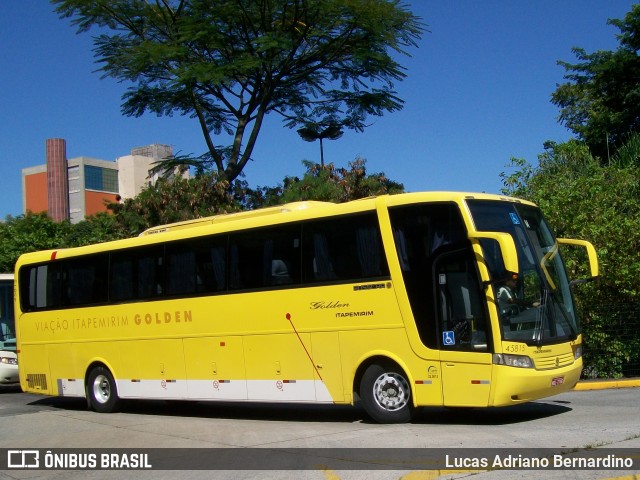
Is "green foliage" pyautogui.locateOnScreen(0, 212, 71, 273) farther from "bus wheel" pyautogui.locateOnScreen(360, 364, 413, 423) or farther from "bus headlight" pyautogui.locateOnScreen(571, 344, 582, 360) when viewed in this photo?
"bus headlight" pyautogui.locateOnScreen(571, 344, 582, 360)

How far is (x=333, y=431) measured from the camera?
1078cm

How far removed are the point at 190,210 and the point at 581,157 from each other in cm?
1219

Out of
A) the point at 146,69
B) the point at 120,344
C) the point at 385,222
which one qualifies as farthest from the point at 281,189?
the point at 385,222

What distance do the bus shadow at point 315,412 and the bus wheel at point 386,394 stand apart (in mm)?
326

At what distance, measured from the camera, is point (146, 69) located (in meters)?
26.0

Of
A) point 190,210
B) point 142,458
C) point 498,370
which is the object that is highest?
point 190,210

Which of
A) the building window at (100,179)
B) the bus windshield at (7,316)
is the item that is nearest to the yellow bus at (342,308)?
the bus windshield at (7,316)

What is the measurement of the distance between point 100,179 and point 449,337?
83.8 meters

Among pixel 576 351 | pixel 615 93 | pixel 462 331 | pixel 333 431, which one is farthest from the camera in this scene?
pixel 615 93

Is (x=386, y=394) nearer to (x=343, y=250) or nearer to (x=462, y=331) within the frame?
(x=462, y=331)

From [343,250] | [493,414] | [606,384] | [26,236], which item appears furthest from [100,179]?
[493,414]

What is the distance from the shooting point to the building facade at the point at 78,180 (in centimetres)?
7425

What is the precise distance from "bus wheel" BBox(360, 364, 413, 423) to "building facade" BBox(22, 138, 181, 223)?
62.7 m

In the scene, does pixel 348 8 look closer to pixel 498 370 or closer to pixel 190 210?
pixel 190 210
